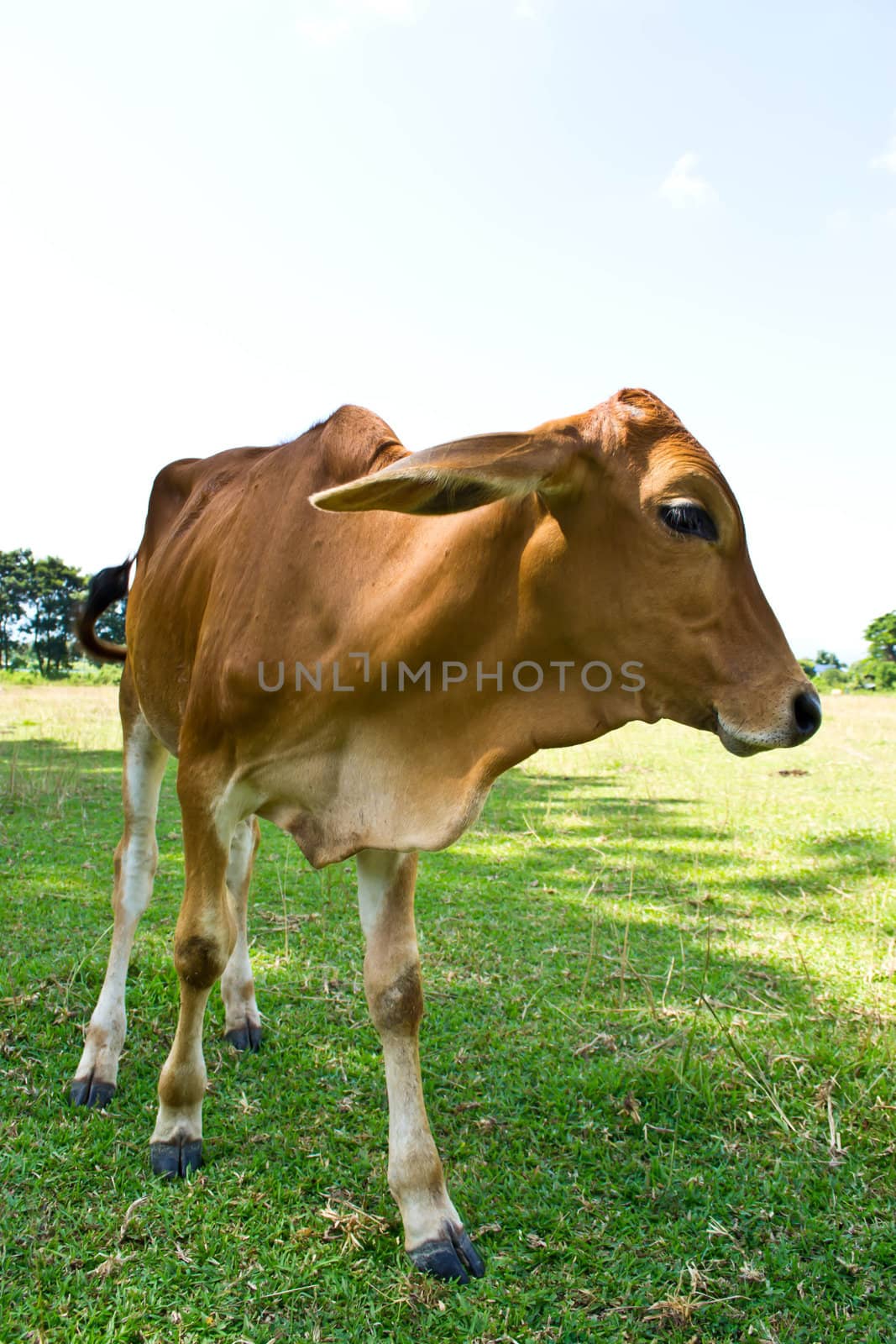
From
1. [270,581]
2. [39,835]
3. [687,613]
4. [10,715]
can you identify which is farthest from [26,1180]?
[10,715]

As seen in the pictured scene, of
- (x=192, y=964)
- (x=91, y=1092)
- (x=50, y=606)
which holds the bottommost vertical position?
(x=91, y=1092)

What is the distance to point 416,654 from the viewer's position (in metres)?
2.25

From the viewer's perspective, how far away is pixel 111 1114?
288 centimetres

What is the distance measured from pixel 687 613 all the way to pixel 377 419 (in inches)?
48.2

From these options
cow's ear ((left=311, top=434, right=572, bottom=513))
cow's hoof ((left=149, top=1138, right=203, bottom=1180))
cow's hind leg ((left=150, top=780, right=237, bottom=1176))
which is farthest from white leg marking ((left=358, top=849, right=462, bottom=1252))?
cow's ear ((left=311, top=434, right=572, bottom=513))

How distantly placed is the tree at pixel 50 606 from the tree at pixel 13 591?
25 cm

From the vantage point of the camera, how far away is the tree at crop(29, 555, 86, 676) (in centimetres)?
2503

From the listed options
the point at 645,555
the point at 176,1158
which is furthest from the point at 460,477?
the point at 176,1158

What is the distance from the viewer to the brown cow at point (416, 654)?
196cm

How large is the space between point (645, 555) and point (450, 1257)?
5.41 feet

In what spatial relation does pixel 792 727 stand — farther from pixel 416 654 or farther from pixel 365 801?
pixel 365 801

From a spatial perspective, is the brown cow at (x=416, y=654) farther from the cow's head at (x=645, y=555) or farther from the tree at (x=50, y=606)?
the tree at (x=50, y=606)

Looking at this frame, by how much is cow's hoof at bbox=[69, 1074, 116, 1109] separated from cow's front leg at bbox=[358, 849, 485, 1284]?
0.96 metres

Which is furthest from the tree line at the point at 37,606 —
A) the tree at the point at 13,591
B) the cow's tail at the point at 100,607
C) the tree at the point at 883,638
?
the tree at the point at 883,638
